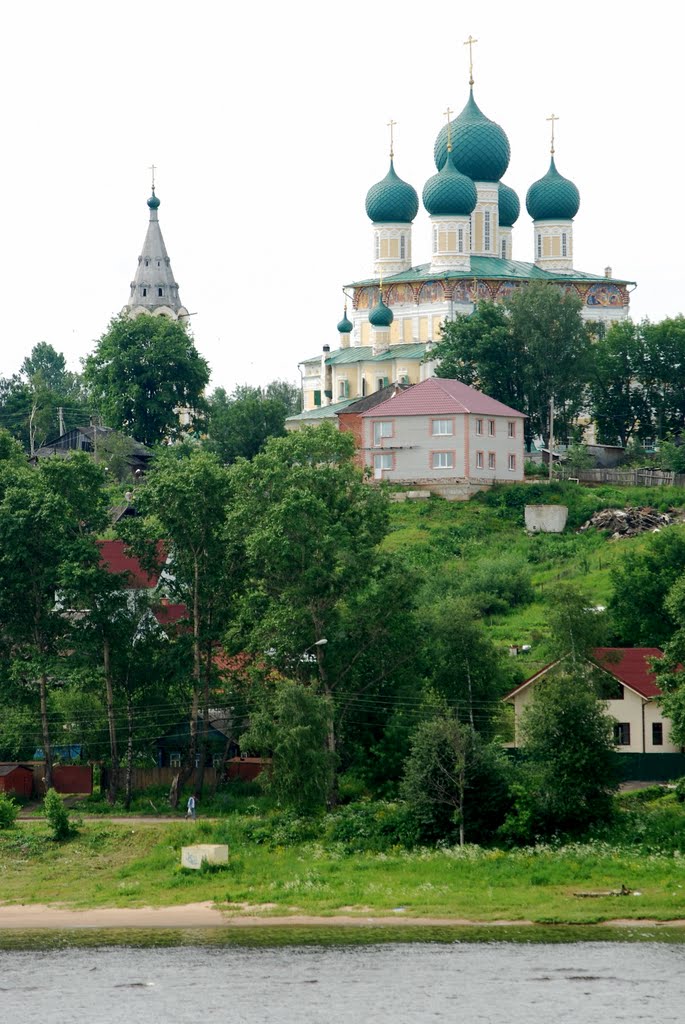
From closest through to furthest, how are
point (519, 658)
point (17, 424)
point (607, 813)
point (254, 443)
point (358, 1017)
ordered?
point (358, 1017), point (607, 813), point (519, 658), point (254, 443), point (17, 424)

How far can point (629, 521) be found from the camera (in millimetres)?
75562

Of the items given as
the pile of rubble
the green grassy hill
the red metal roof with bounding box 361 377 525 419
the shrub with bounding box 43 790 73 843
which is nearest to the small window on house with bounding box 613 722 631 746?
the green grassy hill

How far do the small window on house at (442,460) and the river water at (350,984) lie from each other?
3770cm

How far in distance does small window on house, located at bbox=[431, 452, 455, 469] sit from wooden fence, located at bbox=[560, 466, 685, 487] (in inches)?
214

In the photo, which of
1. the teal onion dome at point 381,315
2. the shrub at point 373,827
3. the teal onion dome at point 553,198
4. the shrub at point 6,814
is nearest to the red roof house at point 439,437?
the teal onion dome at point 381,315

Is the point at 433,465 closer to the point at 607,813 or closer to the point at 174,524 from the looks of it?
the point at 174,524

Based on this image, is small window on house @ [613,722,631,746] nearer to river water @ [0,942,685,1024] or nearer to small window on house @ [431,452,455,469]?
river water @ [0,942,685,1024]

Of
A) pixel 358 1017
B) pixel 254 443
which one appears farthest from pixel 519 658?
pixel 254 443

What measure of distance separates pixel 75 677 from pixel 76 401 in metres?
64.7

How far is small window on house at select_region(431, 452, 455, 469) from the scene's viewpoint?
8050cm

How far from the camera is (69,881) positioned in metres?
49.4

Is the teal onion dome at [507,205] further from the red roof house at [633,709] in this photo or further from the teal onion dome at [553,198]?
the red roof house at [633,709]

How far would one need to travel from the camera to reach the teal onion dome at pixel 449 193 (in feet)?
314

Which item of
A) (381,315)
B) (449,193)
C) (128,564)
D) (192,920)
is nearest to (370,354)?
(381,315)
